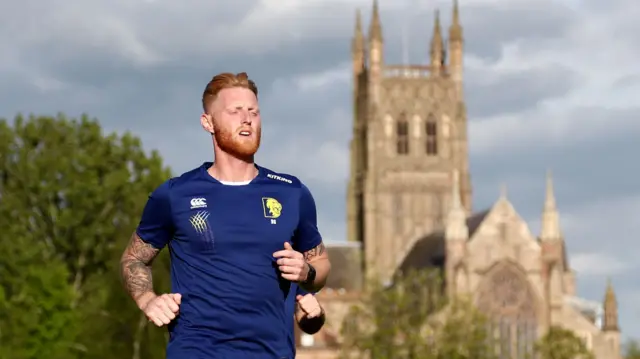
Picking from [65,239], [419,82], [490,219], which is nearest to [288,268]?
[65,239]

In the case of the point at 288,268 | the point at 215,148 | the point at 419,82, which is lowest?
the point at 288,268

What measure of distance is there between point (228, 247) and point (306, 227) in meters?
0.50

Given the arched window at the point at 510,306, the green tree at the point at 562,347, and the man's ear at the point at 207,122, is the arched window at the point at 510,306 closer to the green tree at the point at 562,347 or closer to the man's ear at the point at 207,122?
the green tree at the point at 562,347

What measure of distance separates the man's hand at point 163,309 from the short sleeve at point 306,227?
2.38 feet

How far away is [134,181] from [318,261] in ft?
155

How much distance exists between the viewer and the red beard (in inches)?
298

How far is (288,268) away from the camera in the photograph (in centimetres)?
744

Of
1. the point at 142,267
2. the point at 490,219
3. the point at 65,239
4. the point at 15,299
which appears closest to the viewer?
the point at 142,267

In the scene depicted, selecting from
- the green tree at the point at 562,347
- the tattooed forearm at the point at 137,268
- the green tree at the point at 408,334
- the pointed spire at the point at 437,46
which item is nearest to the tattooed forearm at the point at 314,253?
the tattooed forearm at the point at 137,268

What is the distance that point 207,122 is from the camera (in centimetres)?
776

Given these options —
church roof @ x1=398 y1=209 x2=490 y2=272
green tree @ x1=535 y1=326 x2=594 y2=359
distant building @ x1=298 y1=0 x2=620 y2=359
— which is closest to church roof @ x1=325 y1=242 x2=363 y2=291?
distant building @ x1=298 y1=0 x2=620 y2=359

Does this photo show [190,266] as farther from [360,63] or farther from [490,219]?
[360,63]

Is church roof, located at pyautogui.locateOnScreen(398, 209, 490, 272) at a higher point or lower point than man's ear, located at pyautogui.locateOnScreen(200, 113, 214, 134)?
higher

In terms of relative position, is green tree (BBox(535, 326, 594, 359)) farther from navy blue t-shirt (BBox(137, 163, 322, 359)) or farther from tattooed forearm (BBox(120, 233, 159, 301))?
navy blue t-shirt (BBox(137, 163, 322, 359))
